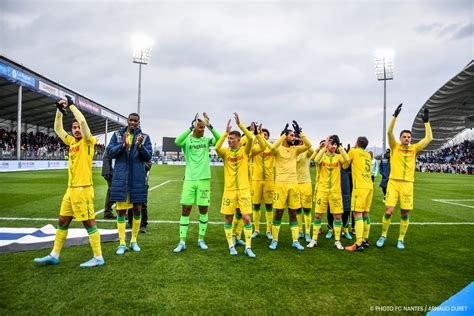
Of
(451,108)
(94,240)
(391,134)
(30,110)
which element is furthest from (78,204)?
(451,108)

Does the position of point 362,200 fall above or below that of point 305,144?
below

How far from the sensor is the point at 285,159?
575cm

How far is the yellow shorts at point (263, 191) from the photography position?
6242mm

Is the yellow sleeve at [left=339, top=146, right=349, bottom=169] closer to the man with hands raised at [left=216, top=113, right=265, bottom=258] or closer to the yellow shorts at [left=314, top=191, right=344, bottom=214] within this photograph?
the yellow shorts at [left=314, top=191, right=344, bottom=214]

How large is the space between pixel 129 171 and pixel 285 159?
9.43 feet

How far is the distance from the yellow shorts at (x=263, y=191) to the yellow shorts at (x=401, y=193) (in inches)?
90.9

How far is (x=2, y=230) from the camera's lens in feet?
20.6

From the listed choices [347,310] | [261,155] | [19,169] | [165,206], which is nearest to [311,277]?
[347,310]

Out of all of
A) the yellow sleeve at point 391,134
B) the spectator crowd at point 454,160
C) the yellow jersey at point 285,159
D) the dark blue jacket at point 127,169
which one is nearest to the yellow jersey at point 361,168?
the yellow sleeve at point 391,134

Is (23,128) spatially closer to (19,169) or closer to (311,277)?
(19,169)

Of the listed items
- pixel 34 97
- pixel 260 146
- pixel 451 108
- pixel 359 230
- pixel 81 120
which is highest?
pixel 451 108

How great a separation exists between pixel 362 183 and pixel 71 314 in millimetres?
5105

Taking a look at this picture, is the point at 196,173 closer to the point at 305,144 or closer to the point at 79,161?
the point at 79,161

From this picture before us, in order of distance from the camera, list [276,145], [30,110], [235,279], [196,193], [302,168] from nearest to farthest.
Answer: [235,279], [196,193], [276,145], [302,168], [30,110]
